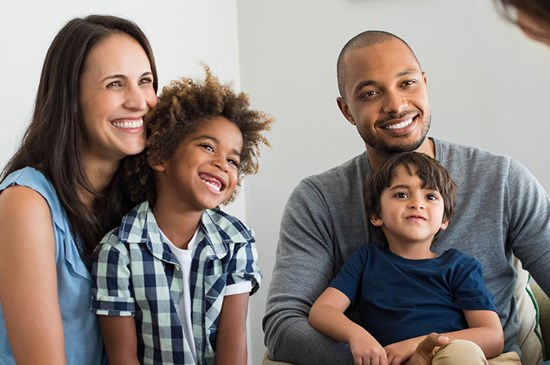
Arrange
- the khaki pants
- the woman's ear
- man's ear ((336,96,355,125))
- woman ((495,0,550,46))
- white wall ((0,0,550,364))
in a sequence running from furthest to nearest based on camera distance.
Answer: white wall ((0,0,550,364)) < man's ear ((336,96,355,125)) < the woman's ear < the khaki pants < woman ((495,0,550,46))

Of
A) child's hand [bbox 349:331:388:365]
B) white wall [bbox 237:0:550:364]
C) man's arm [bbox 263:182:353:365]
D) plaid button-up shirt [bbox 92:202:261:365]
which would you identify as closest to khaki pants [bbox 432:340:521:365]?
child's hand [bbox 349:331:388:365]

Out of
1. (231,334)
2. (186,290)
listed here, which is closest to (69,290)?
(186,290)

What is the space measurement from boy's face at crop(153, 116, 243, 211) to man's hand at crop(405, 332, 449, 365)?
533 millimetres

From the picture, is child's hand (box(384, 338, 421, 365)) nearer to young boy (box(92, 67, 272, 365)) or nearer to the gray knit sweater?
the gray knit sweater

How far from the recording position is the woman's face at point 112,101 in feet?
5.81

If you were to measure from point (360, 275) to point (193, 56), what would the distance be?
4.35 feet

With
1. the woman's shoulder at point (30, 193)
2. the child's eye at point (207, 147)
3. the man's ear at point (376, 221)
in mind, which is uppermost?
the child's eye at point (207, 147)

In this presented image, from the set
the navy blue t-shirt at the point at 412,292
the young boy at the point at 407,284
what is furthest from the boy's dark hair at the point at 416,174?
the navy blue t-shirt at the point at 412,292

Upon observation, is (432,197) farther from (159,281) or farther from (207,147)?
(159,281)

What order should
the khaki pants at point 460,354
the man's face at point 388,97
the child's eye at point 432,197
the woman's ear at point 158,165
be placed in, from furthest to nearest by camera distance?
the man's face at point 388,97, the child's eye at point 432,197, the woman's ear at point 158,165, the khaki pants at point 460,354

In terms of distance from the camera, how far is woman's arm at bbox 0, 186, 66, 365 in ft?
5.37

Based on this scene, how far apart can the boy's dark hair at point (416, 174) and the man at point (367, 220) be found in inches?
2.9

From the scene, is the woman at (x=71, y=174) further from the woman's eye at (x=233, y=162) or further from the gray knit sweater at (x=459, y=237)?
the gray knit sweater at (x=459, y=237)

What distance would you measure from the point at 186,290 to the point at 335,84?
168 centimetres
